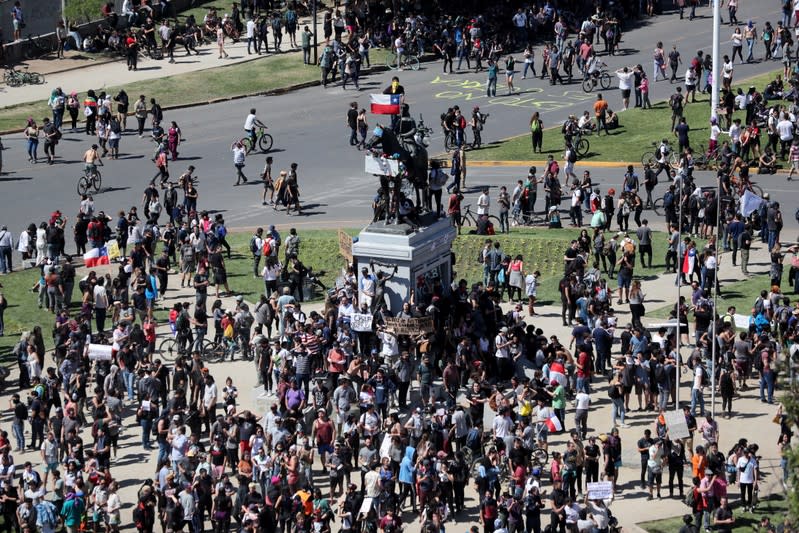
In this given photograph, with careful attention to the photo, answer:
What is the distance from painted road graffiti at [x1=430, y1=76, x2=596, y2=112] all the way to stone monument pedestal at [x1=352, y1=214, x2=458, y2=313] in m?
27.7

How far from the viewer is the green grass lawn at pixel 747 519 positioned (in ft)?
115

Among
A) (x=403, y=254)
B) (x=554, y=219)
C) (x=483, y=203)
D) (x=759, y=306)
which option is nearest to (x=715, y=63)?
(x=554, y=219)

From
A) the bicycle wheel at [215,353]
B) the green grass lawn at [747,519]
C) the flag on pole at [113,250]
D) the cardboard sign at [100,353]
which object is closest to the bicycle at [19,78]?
the flag on pole at [113,250]

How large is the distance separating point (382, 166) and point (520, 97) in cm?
3030

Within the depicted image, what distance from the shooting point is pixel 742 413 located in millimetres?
40375

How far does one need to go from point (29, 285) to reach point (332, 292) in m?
12.8

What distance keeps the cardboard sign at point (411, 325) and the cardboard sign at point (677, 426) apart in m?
6.74

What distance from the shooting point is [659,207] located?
56.2 m

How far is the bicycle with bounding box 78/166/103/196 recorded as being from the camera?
195 feet

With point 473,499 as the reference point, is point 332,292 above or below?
above

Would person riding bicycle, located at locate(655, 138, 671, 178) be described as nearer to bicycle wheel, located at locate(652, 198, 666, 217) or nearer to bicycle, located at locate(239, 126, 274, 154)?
bicycle wheel, located at locate(652, 198, 666, 217)

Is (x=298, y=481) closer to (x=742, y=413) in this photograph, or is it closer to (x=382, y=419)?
(x=382, y=419)

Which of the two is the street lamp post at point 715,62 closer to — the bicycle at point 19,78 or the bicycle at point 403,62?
the bicycle at point 403,62

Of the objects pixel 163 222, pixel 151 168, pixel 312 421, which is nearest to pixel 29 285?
pixel 163 222
